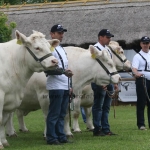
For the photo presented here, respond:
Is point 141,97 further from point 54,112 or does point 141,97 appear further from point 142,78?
point 54,112

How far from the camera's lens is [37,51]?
37.0 ft

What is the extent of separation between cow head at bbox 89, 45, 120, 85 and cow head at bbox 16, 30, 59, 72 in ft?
6.55

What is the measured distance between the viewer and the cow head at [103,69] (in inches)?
519

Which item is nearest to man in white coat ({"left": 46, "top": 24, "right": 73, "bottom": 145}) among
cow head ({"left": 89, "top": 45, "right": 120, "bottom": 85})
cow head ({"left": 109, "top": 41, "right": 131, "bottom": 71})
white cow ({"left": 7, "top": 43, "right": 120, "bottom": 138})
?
white cow ({"left": 7, "top": 43, "right": 120, "bottom": 138})

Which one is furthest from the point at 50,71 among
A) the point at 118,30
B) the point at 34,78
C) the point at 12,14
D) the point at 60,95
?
the point at 12,14

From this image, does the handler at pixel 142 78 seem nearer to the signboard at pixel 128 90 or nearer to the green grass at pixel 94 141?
the green grass at pixel 94 141

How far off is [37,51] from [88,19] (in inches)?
779

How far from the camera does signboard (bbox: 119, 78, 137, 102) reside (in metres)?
26.8

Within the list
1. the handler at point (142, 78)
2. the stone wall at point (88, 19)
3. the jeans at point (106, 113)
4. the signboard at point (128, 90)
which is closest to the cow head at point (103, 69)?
the jeans at point (106, 113)

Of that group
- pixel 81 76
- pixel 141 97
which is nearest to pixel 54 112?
pixel 81 76

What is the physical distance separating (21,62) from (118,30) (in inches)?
727

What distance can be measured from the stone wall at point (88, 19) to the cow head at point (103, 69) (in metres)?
15.7

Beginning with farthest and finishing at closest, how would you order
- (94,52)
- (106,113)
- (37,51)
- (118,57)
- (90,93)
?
(118,57) < (90,93) < (106,113) < (94,52) < (37,51)

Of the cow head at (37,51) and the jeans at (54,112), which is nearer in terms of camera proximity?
the cow head at (37,51)
